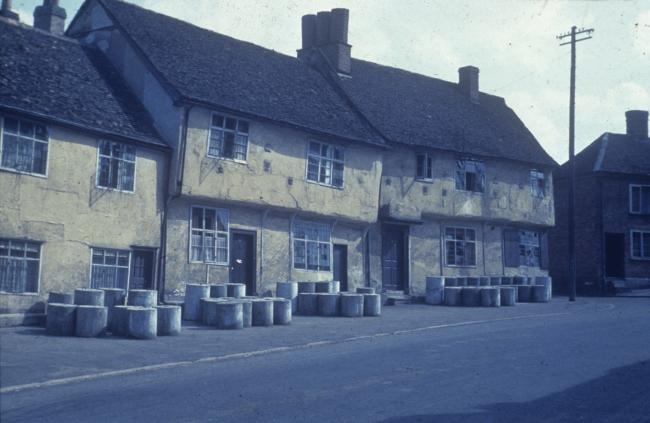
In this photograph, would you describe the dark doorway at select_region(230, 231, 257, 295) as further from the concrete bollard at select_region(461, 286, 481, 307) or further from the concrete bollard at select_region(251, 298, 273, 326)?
the concrete bollard at select_region(461, 286, 481, 307)

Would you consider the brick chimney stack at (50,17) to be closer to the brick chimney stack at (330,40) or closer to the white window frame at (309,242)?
the white window frame at (309,242)

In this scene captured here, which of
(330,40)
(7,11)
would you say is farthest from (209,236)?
(330,40)

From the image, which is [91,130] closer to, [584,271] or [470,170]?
[470,170]

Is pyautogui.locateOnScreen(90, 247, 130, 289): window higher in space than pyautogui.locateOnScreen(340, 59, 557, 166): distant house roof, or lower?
lower

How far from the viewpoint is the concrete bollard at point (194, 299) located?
19.2 metres

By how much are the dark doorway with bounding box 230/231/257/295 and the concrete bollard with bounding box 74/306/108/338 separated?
8.30 meters

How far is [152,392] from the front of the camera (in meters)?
8.99

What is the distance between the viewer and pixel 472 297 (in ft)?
86.7

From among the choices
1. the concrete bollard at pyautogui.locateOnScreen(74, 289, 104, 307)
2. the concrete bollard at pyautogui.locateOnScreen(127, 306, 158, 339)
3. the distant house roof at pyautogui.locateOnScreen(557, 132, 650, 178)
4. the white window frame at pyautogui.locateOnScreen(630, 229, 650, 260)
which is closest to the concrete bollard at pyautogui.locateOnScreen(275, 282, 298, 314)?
the concrete bollard at pyautogui.locateOnScreen(74, 289, 104, 307)

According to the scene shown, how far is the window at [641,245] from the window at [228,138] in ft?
86.5

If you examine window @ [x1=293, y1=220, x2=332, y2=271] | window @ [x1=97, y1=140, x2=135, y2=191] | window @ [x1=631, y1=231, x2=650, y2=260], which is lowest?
window @ [x1=293, y1=220, x2=332, y2=271]

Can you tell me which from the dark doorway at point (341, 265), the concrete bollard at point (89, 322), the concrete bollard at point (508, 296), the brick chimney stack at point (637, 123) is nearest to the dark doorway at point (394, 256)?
the dark doorway at point (341, 265)

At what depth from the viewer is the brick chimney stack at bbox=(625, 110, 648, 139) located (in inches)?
1732

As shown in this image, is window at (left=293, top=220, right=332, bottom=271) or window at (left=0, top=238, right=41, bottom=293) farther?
window at (left=293, top=220, right=332, bottom=271)
